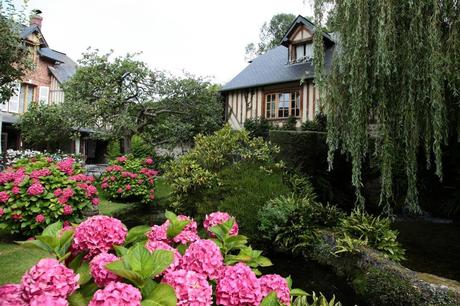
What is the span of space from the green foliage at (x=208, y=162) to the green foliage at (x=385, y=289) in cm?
372

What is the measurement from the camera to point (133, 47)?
41.8ft

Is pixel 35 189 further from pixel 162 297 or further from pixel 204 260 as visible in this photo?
pixel 162 297

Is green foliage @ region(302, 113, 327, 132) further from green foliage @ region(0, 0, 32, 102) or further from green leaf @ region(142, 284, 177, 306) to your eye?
green leaf @ region(142, 284, 177, 306)

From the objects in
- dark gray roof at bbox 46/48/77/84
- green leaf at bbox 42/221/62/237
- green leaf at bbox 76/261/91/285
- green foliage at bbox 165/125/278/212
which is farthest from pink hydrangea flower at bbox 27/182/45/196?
dark gray roof at bbox 46/48/77/84

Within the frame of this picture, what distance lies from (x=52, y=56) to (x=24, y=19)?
42.4ft

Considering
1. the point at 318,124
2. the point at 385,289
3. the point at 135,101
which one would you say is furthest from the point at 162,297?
the point at 135,101

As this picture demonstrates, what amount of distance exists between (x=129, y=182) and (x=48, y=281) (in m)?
9.22

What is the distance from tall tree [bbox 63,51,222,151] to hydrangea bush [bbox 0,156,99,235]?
20.8 feet

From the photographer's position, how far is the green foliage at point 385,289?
418 cm

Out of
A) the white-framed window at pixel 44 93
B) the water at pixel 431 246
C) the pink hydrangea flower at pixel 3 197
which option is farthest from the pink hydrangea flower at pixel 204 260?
the white-framed window at pixel 44 93

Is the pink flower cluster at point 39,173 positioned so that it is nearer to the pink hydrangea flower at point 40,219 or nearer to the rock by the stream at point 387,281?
the pink hydrangea flower at point 40,219

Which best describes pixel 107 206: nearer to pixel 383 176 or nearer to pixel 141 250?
pixel 383 176

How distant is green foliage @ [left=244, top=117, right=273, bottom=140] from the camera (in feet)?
43.9

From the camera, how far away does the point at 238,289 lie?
4.11 ft
